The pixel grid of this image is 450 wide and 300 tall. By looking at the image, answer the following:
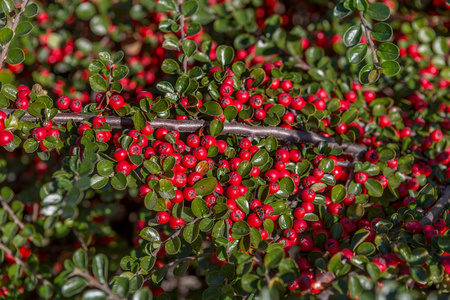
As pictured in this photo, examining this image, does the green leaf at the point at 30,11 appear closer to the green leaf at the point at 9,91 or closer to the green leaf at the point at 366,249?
the green leaf at the point at 9,91

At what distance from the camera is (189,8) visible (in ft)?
7.90

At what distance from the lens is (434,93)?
9.18 feet

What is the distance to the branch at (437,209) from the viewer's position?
6.46 feet

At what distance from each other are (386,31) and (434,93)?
1001 mm

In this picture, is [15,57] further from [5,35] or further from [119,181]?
[119,181]

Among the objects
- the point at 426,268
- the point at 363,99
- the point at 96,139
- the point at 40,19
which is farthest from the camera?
the point at 40,19

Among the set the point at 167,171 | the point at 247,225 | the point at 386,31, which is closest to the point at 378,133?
the point at 386,31

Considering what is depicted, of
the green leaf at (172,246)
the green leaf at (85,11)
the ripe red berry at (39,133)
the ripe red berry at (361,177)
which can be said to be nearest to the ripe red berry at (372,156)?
the ripe red berry at (361,177)

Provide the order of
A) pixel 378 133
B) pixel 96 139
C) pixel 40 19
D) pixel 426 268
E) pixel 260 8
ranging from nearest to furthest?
pixel 426 268 < pixel 96 139 < pixel 378 133 < pixel 40 19 < pixel 260 8

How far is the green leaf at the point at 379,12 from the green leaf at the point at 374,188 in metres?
0.97

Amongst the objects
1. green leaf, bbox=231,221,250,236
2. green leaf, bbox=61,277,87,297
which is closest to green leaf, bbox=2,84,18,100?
green leaf, bbox=61,277,87,297

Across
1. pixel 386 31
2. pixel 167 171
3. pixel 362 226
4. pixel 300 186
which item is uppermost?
pixel 386 31

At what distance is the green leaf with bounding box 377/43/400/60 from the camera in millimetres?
2088

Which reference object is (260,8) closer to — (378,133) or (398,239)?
(378,133)
